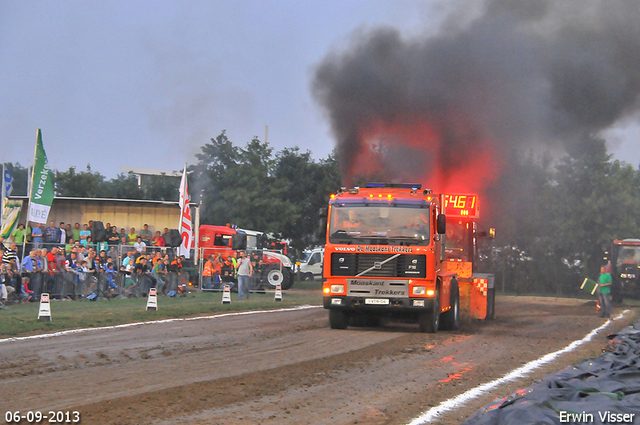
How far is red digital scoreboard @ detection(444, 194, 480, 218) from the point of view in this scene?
18797mm

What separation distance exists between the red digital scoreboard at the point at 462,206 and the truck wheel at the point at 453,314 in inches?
96.7

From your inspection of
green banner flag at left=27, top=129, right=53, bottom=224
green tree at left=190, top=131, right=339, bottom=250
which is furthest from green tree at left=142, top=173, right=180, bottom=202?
green banner flag at left=27, top=129, right=53, bottom=224

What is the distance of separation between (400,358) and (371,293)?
3762 millimetres

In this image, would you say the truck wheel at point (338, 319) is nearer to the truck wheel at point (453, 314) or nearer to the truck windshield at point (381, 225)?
the truck windshield at point (381, 225)

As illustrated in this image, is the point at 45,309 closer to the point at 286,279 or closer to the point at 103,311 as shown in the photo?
the point at 103,311

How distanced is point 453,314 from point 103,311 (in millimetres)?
8620

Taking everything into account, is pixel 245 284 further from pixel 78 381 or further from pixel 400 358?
pixel 78 381

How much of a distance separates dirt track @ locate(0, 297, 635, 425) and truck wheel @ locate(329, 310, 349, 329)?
199 mm

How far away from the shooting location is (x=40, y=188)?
19.9 meters

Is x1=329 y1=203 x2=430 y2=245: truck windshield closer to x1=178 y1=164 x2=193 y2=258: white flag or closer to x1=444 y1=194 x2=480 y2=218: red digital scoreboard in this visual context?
x1=444 y1=194 x2=480 y2=218: red digital scoreboard

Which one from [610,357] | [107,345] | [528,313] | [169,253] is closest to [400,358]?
[610,357]

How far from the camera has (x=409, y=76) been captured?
25.1 metres

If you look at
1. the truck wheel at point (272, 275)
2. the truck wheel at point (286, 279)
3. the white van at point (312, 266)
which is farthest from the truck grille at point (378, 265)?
the white van at point (312, 266)

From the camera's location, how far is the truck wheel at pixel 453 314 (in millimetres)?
16391
